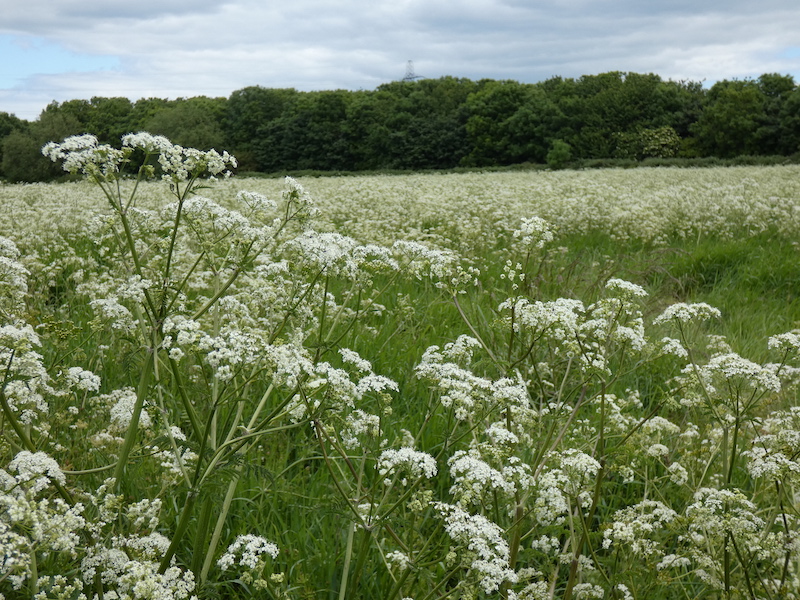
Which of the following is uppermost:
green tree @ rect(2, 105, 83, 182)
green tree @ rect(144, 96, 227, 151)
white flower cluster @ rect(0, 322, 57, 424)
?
green tree @ rect(144, 96, 227, 151)

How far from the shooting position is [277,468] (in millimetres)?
4207

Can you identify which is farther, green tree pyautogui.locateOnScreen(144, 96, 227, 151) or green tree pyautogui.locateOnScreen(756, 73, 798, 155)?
green tree pyautogui.locateOnScreen(144, 96, 227, 151)

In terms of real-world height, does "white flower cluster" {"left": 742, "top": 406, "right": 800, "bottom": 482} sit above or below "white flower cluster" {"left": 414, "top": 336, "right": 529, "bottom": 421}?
below

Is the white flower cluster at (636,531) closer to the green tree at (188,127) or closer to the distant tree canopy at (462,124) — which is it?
the green tree at (188,127)

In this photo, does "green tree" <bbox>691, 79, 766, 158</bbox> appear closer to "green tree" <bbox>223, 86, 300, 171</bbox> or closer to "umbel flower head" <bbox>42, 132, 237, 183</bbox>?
"green tree" <bbox>223, 86, 300, 171</bbox>

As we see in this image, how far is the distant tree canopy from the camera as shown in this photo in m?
74.6

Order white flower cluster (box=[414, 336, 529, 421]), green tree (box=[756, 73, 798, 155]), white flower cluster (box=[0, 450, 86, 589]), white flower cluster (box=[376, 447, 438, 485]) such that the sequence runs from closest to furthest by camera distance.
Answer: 1. white flower cluster (box=[0, 450, 86, 589])
2. white flower cluster (box=[376, 447, 438, 485])
3. white flower cluster (box=[414, 336, 529, 421])
4. green tree (box=[756, 73, 798, 155])

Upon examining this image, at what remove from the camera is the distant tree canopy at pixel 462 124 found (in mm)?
74625

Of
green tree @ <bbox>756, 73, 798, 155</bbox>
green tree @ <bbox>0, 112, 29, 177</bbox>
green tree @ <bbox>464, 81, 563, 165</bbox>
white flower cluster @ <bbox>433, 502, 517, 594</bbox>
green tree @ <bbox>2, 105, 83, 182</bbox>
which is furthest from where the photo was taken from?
green tree @ <bbox>464, 81, 563, 165</bbox>

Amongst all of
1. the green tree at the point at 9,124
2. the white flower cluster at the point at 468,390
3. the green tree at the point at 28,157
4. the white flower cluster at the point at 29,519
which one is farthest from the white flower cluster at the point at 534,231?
the green tree at the point at 9,124

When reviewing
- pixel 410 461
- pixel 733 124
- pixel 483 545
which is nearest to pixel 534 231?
pixel 410 461

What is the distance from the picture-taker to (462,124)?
92.8 metres

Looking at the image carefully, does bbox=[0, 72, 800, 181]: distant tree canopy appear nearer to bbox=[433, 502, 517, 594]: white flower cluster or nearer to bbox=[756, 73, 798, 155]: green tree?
bbox=[756, 73, 798, 155]: green tree

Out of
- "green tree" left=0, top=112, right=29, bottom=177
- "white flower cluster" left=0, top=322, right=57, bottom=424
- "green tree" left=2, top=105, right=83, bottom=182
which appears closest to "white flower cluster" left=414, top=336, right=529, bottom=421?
"white flower cluster" left=0, top=322, right=57, bottom=424
